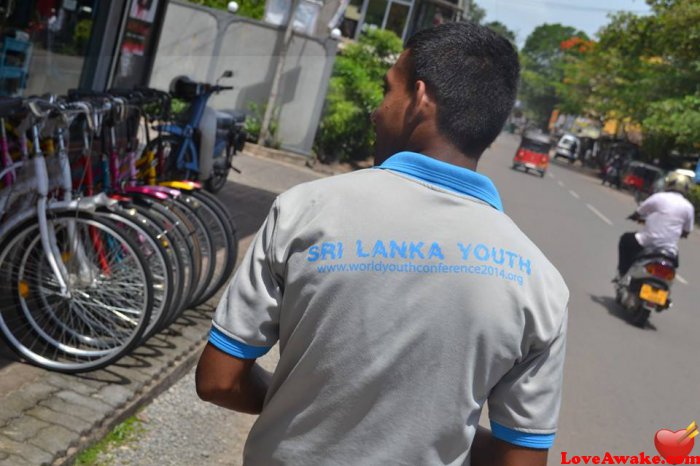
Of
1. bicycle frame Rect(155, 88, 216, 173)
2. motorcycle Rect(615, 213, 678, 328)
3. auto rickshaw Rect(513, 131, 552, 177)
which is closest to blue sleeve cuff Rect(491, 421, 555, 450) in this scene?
bicycle frame Rect(155, 88, 216, 173)

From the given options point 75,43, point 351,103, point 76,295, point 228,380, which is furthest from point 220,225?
point 351,103

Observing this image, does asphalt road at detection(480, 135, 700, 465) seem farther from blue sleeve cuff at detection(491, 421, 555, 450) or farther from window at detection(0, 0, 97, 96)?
window at detection(0, 0, 97, 96)

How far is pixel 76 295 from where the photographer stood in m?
4.72

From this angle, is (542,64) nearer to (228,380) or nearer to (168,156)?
Result: (168,156)

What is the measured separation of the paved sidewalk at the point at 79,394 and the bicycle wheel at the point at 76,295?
0.38 ft

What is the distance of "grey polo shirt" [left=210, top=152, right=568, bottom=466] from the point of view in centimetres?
175

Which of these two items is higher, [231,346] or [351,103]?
[351,103]

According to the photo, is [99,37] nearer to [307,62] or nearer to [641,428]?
[641,428]

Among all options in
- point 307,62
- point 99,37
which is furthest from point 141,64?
point 307,62

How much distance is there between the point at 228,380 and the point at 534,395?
23.0 inches

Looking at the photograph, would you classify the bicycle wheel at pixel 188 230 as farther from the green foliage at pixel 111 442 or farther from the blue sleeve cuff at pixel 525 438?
the blue sleeve cuff at pixel 525 438

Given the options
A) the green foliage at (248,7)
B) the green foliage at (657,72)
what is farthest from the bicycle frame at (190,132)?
the green foliage at (657,72)

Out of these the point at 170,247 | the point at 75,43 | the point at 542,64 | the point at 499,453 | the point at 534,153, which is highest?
the point at 542,64

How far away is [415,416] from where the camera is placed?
69.8 inches
